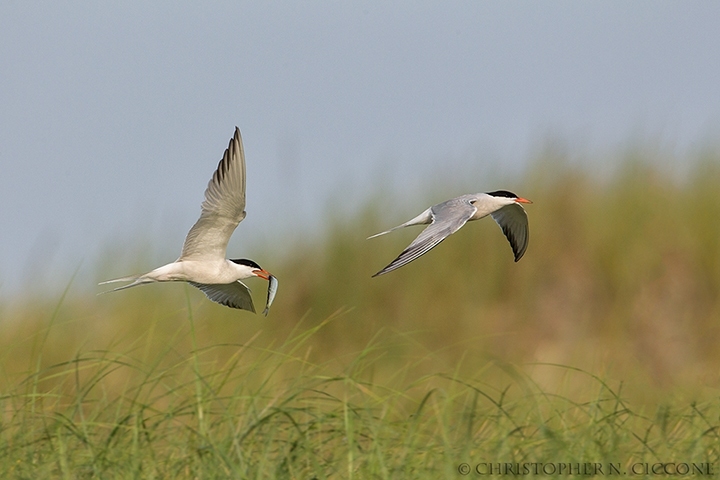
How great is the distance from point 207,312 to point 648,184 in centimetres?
560

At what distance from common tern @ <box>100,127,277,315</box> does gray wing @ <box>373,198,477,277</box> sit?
26.8 inches

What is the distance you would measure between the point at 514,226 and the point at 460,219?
68.2 inches

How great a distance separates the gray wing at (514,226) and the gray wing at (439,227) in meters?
1.07

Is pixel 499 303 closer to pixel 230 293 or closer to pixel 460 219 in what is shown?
pixel 230 293

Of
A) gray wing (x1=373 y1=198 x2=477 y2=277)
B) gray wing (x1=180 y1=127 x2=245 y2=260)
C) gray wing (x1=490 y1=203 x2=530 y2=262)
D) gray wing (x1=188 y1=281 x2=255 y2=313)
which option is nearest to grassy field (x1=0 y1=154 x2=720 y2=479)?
gray wing (x1=490 y1=203 x2=530 y2=262)

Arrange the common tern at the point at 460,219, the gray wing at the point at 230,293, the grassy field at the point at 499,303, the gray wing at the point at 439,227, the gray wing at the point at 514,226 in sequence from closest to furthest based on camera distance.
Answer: the gray wing at the point at 439,227
the common tern at the point at 460,219
the gray wing at the point at 230,293
the gray wing at the point at 514,226
the grassy field at the point at 499,303

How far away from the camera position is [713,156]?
12.6m

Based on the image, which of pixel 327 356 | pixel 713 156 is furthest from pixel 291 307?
pixel 713 156

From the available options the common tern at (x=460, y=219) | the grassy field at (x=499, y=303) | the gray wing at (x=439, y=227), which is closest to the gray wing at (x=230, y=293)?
the common tern at (x=460, y=219)

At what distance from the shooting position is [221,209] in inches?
186

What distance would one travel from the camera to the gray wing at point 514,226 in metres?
6.34

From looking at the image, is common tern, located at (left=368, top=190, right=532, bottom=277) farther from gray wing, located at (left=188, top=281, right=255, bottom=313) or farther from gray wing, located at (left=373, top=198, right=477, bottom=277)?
gray wing, located at (left=188, top=281, right=255, bottom=313)

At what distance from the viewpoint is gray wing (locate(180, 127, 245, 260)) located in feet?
15.0

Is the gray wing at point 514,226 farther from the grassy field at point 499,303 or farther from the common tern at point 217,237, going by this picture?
the grassy field at point 499,303
